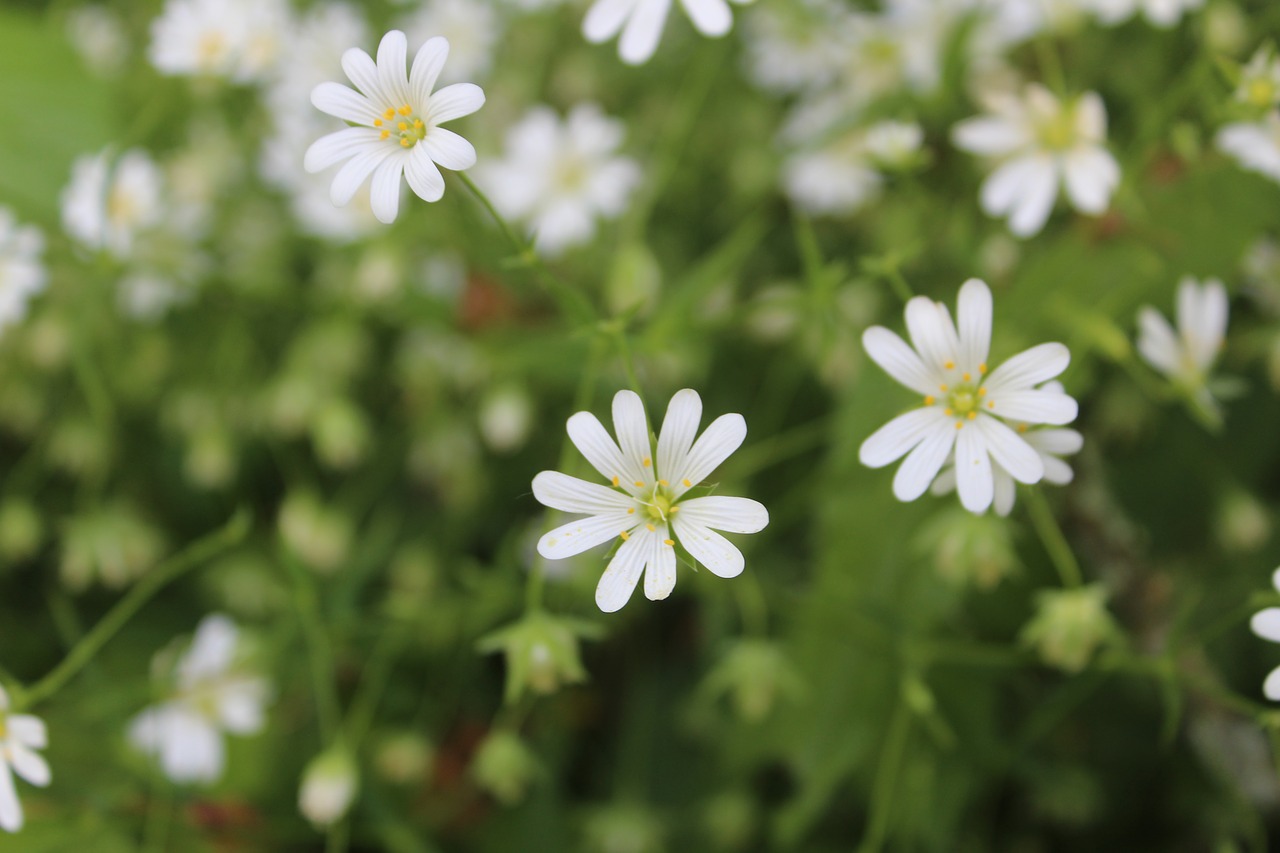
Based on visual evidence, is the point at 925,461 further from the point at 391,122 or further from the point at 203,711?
the point at 203,711

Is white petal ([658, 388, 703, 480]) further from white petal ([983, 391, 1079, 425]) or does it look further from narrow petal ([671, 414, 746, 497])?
white petal ([983, 391, 1079, 425])

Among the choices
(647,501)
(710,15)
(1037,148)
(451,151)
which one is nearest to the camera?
(451,151)

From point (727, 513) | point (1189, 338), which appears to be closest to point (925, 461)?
point (727, 513)

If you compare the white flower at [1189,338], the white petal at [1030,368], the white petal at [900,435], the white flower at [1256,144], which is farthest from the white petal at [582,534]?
the white flower at [1256,144]

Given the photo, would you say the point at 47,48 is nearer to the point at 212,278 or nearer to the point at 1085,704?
the point at 212,278

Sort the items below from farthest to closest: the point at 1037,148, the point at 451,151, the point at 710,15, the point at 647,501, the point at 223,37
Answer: the point at 223,37
the point at 1037,148
the point at 710,15
the point at 647,501
the point at 451,151

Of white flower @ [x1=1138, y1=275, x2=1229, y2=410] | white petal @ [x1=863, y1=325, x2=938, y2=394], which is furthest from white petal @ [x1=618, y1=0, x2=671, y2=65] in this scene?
white flower @ [x1=1138, y1=275, x2=1229, y2=410]

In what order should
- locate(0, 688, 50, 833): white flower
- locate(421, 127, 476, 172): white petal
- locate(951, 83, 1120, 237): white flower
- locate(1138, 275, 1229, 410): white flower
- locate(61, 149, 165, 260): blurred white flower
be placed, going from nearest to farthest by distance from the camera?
locate(421, 127, 476, 172): white petal < locate(0, 688, 50, 833): white flower < locate(1138, 275, 1229, 410): white flower < locate(951, 83, 1120, 237): white flower < locate(61, 149, 165, 260): blurred white flower
